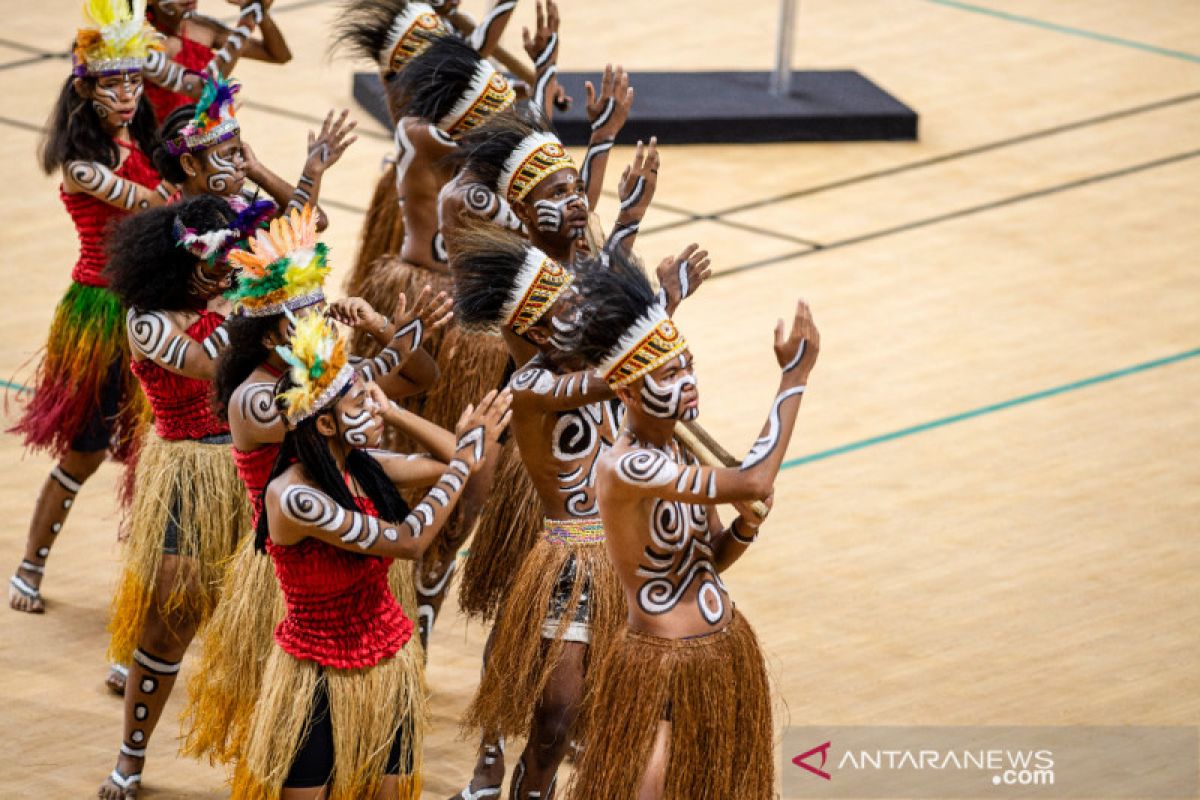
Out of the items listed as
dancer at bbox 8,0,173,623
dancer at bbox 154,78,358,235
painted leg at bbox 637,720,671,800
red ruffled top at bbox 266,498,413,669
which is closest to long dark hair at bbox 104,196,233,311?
dancer at bbox 154,78,358,235

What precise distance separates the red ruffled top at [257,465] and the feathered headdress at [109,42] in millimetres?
1448

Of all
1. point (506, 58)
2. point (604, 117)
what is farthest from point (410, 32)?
point (506, 58)

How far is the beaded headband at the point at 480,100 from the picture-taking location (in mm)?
4777

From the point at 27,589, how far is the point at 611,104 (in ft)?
6.29

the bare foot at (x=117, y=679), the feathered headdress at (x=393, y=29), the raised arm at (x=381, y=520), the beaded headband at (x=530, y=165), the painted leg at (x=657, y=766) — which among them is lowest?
the bare foot at (x=117, y=679)

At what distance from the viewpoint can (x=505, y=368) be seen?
Answer: 15.7 ft

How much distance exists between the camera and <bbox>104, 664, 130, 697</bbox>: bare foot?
470cm

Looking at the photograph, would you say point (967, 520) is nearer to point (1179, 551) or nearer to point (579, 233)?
point (1179, 551)

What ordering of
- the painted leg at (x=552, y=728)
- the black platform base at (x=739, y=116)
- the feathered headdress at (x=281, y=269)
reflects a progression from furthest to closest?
the black platform base at (x=739, y=116)
the painted leg at (x=552, y=728)
the feathered headdress at (x=281, y=269)

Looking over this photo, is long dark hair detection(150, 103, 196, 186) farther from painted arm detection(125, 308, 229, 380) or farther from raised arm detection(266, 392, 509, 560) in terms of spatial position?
raised arm detection(266, 392, 509, 560)

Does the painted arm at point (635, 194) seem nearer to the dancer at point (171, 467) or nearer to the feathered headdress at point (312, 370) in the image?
the dancer at point (171, 467)

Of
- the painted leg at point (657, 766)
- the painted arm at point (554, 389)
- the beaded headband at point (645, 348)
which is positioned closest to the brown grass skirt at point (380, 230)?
the painted arm at point (554, 389)

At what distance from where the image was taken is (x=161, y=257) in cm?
420

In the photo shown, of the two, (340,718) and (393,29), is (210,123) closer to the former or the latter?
(393,29)
